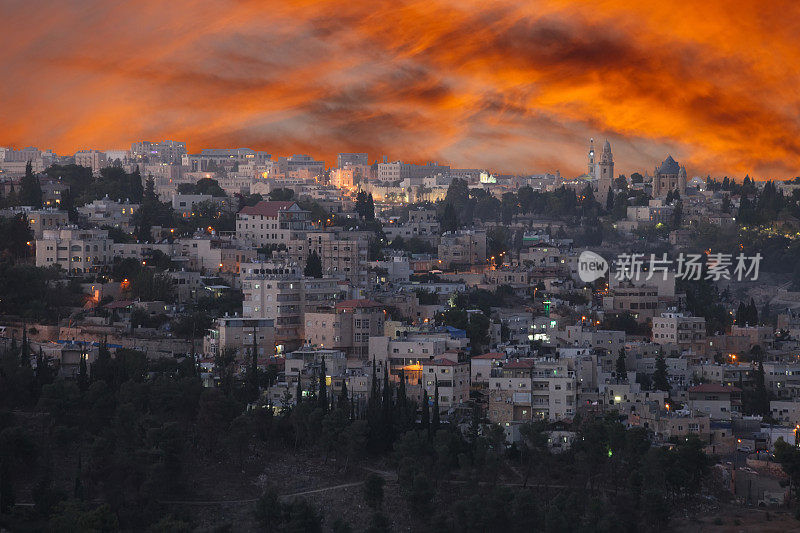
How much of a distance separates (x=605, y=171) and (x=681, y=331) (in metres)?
37.7

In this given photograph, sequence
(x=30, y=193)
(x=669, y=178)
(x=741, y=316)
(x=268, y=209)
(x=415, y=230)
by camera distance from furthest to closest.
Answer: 1. (x=669, y=178)
2. (x=415, y=230)
3. (x=268, y=209)
4. (x=30, y=193)
5. (x=741, y=316)

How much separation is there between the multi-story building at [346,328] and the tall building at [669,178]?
37.8 meters

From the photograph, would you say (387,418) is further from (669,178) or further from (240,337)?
(669,178)

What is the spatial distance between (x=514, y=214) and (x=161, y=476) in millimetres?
42196

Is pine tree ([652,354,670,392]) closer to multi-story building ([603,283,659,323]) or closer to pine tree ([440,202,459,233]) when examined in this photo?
multi-story building ([603,283,659,323])

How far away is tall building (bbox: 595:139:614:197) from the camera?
75938 mm

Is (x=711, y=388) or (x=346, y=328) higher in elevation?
(x=346, y=328)

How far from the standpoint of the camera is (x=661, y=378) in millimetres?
35281

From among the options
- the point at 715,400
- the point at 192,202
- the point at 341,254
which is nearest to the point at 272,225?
the point at 341,254

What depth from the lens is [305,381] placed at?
114 ft

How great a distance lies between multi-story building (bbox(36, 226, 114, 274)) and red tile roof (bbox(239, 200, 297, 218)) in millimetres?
6882

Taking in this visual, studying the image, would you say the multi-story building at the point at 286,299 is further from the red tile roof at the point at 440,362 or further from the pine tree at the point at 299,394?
the red tile roof at the point at 440,362

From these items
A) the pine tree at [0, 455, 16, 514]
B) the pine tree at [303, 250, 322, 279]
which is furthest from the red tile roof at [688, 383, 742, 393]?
the pine tree at [0, 455, 16, 514]

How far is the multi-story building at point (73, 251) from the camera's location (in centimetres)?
4244
